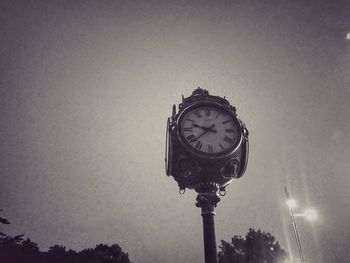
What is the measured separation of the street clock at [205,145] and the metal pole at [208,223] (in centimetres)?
12

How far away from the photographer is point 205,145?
153 inches

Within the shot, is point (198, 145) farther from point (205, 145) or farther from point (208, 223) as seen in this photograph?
point (208, 223)

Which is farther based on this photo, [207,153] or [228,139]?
[228,139]

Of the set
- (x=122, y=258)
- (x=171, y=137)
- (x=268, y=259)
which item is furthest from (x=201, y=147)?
(x=268, y=259)

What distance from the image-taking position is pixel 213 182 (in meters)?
3.67

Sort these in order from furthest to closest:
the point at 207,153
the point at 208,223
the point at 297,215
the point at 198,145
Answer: the point at 297,215 < the point at 198,145 < the point at 207,153 < the point at 208,223

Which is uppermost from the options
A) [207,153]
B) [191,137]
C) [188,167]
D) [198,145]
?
[191,137]

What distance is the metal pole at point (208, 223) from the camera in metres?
3.11

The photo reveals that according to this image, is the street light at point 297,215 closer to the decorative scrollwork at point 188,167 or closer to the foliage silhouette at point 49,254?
the decorative scrollwork at point 188,167

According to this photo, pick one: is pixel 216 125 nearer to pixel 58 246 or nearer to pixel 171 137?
pixel 171 137

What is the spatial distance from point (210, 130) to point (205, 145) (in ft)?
0.85

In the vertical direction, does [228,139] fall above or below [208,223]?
above

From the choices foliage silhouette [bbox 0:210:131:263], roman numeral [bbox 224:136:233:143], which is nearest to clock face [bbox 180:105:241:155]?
roman numeral [bbox 224:136:233:143]

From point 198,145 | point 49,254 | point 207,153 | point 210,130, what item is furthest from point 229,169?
point 49,254
